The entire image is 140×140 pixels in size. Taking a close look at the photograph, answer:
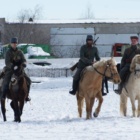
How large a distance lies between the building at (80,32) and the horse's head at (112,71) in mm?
64251

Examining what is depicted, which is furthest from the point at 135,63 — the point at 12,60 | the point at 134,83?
the point at 12,60

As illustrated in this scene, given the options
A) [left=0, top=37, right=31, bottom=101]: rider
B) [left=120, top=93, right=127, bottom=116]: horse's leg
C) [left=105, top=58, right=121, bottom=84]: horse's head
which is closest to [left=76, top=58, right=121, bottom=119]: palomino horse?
[left=105, top=58, right=121, bottom=84]: horse's head

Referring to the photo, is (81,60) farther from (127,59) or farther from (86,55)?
(127,59)

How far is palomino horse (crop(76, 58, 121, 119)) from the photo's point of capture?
17.2 m

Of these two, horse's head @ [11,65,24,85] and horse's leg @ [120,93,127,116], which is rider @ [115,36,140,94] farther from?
horse's head @ [11,65,24,85]

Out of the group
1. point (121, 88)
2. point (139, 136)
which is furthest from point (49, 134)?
point (121, 88)

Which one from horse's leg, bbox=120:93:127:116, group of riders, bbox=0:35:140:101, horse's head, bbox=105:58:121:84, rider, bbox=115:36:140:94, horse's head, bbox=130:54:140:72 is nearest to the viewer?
horse's head, bbox=105:58:121:84

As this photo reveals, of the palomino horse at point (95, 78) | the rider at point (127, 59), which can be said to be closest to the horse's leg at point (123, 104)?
the rider at point (127, 59)

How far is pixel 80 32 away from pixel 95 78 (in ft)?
219

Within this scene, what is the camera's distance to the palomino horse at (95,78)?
1716 cm

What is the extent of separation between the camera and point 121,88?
18.8 meters

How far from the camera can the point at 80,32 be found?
8400 cm

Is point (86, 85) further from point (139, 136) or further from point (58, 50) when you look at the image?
point (58, 50)

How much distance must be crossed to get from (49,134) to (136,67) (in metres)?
5.40
